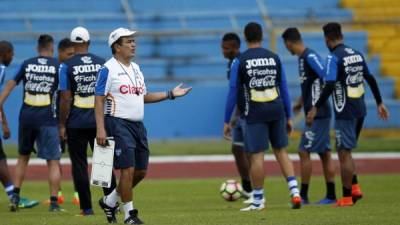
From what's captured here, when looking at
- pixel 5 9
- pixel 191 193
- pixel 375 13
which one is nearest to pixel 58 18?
pixel 5 9

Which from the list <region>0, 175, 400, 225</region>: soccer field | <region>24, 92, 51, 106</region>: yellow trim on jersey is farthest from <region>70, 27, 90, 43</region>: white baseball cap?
<region>0, 175, 400, 225</region>: soccer field

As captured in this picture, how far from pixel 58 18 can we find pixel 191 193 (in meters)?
14.0

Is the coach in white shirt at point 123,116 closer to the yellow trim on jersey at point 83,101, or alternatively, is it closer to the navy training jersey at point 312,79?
the yellow trim on jersey at point 83,101

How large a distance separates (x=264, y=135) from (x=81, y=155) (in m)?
2.65

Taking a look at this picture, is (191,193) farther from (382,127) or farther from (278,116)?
(382,127)

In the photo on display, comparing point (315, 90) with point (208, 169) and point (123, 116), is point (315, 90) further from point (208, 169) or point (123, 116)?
point (208, 169)

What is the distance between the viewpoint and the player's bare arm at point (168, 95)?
13164 millimetres

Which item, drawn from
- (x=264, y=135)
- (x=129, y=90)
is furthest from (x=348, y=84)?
(x=129, y=90)

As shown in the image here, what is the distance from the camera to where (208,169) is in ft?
78.5

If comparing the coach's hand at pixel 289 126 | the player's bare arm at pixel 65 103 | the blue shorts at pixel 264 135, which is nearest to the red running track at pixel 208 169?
the coach's hand at pixel 289 126

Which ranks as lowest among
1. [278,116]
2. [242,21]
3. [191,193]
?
[191,193]

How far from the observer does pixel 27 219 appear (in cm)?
1391

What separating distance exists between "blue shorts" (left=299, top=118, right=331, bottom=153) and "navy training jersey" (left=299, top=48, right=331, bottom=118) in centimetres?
14

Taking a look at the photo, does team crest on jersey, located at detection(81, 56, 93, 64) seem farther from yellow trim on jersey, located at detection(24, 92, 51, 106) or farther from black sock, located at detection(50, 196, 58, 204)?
black sock, located at detection(50, 196, 58, 204)
